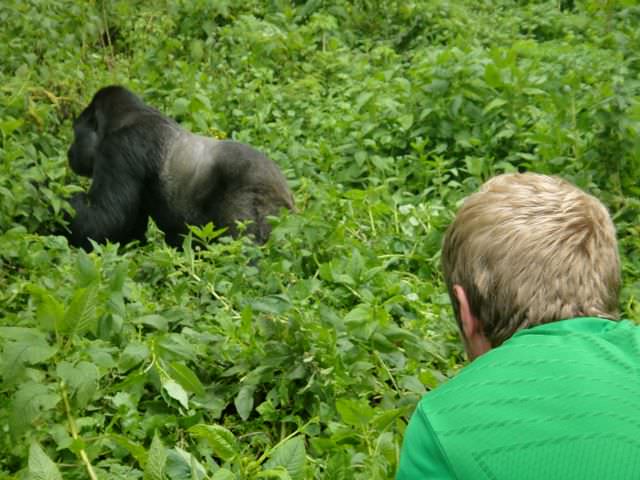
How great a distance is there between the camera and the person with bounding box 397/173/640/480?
141cm

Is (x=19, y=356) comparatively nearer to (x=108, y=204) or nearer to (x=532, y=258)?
(x=532, y=258)

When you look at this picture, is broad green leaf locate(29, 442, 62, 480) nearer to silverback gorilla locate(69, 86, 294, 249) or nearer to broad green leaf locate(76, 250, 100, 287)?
broad green leaf locate(76, 250, 100, 287)

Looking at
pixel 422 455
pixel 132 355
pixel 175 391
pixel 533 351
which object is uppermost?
pixel 533 351

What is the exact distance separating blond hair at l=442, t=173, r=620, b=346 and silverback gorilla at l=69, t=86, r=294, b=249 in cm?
334

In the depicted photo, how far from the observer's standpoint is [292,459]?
2.24 m

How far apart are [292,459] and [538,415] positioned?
0.91 meters

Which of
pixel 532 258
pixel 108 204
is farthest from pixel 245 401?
pixel 108 204

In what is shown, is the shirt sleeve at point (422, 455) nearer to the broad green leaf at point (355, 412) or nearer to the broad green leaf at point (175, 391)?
the broad green leaf at point (355, 412)

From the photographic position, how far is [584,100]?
5016 millimetres

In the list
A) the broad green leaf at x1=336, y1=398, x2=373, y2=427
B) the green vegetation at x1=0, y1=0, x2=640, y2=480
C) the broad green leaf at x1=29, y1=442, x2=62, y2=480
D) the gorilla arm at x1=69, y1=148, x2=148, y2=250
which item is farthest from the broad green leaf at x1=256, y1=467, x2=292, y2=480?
the gorilla arm at x1=69, y1=148, x2=148, y2=250

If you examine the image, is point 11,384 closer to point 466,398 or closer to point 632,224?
point 466,398

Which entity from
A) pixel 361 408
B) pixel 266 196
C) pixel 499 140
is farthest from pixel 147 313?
pixel 499 140

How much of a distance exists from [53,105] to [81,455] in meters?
3.82

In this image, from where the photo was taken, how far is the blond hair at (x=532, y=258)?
1706 millimetres
